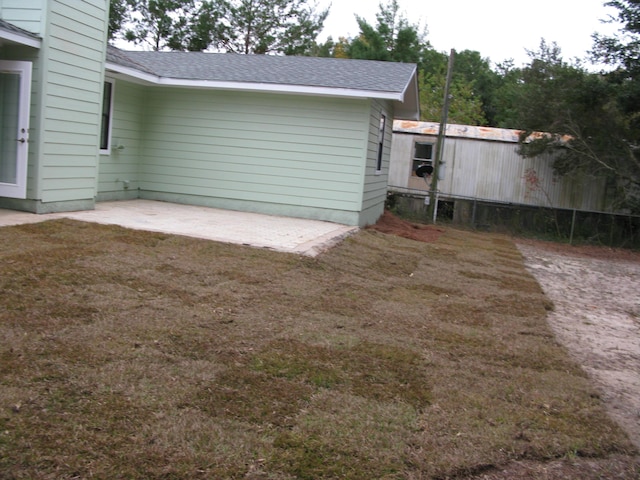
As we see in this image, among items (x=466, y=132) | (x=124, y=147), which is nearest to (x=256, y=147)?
(x=124, y=147)

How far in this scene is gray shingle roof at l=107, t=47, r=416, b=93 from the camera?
40.0ft

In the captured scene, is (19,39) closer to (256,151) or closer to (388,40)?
(256,151)

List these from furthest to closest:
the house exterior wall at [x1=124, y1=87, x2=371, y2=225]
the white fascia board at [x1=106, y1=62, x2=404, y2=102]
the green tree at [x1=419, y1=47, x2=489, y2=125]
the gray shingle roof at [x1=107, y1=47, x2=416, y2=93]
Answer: the green tree at [x1=419, y1=47, x2=489, y2=125] < the house exterior wall at [x1=124, y1=87, x2=371, y2=225] < the gray shingle roof at [x1=107, y1=47, x2=416, y2=93] < the white fascia board at [x1=106, y1=62, x2=404, y2=102]

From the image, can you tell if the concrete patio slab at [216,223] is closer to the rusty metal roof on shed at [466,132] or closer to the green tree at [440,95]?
the rusty metal roof on shed at [466,132]

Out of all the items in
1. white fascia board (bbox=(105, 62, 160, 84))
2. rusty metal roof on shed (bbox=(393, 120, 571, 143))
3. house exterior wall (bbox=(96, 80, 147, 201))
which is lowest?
house exterior wall (bbox=(96, 80, 147, 201))

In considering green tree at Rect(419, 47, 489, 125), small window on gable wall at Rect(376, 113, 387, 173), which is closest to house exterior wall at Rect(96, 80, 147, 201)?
small window on gable wall at Rect(376, 113, 387, 173)

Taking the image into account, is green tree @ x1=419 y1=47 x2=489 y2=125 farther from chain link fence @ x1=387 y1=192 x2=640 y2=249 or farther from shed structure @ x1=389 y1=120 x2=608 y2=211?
chain link fence @ x1=387 y1=192 x2=640 y2=249

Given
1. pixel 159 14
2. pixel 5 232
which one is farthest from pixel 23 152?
pixel 159 14

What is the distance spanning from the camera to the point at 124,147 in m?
12.6

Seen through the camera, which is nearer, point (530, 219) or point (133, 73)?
point (133, 73)

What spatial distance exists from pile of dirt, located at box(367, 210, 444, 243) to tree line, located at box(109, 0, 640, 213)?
16.7 feet

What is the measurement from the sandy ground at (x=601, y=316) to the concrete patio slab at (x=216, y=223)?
3448mm

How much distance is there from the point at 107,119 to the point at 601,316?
9.37 metres

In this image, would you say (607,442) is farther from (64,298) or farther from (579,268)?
(579,268)
